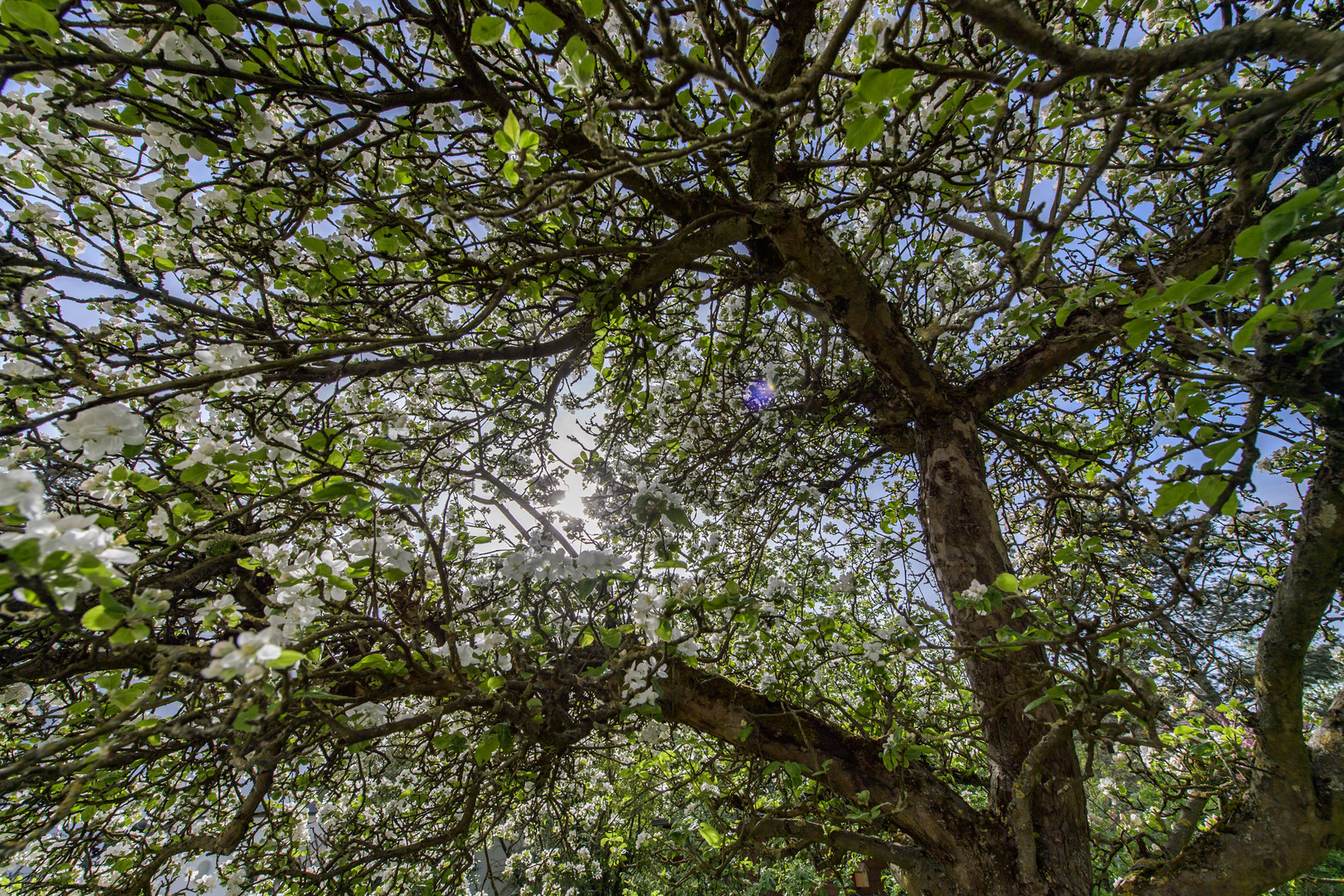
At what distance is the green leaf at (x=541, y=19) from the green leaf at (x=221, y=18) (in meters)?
1.16

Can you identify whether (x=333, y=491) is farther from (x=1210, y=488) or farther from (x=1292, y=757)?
(x=1292, y=757)

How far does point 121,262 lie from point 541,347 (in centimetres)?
173

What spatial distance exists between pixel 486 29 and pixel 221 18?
1.10 meters

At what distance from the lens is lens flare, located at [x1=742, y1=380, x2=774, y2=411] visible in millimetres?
4684

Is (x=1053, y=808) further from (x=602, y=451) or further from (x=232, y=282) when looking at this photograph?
(x=232, y=282)

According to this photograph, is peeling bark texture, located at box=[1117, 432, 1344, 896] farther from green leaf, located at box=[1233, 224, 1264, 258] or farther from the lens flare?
the lens flare

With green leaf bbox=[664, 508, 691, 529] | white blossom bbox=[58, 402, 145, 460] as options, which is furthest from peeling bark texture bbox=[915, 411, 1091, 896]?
→ white blossom bbox=[58, 402, 145, 460]

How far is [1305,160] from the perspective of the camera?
2.07 meters

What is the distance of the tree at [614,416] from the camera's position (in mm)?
1321

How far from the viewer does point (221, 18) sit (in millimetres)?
1664

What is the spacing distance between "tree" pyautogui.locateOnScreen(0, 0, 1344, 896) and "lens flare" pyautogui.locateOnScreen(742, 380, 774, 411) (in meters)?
0.69

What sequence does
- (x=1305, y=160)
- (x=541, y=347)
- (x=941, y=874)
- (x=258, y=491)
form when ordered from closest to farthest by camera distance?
(x=258, y=491)
(x=1305, y=160)
(x=941, y=874)
(x=541, y=347)

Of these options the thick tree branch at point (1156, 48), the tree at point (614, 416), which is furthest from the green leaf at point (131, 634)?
the thick tree branch at point (1156, 48)

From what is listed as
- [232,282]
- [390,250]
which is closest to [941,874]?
[390,250]
